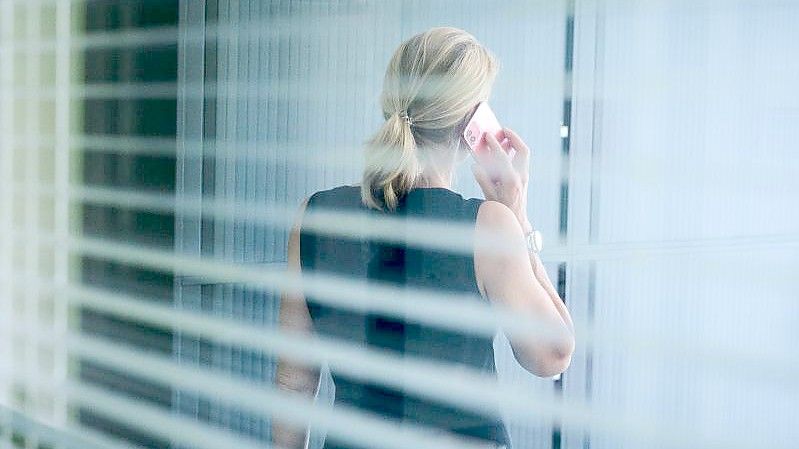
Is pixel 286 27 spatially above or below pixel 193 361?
above

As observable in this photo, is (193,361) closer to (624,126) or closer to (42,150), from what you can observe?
(42,150)

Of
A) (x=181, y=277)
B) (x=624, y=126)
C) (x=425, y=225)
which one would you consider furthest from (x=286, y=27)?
(x=425, y=225)

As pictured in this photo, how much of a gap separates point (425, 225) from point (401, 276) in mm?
70

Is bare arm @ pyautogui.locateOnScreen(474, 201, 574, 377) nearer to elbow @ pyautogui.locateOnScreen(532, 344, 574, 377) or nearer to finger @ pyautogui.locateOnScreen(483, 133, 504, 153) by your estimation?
elbow @ pyautogui.locateOnScreen(532, 344, 574, 377)

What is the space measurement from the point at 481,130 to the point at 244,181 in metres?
1.04

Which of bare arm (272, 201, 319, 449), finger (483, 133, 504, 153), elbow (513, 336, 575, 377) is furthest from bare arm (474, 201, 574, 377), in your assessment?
bare arm (272, 201, 319, 449)

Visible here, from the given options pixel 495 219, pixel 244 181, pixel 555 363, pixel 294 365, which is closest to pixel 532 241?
pixel 495 219

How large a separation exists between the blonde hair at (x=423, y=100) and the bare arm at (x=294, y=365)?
22 centimetres

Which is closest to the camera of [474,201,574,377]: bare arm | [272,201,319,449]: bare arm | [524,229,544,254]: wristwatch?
Result: [474,201,574,377]: bare arm

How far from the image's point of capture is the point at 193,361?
6.74 ft

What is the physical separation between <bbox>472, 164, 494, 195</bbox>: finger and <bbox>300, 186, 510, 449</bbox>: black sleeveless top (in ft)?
0.17

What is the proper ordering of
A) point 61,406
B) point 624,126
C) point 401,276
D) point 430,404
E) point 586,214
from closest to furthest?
point 430,404
point 401,276
point 624,126
point 586,214
point 61,406

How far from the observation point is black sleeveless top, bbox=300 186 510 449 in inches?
47.7

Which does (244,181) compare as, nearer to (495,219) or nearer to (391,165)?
(391,165)
